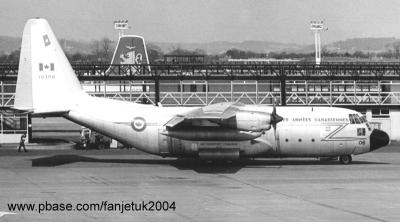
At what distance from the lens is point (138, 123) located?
38062 mm

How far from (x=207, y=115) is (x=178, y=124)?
2.64 meters

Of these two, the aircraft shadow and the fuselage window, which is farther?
the fuselage window

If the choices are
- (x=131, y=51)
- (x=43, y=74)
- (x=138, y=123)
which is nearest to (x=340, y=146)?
(x=138, y=123)

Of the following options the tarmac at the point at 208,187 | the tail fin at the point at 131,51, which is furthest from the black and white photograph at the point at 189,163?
the tail fin at the point at 131,51

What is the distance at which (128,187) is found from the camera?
29.1 m

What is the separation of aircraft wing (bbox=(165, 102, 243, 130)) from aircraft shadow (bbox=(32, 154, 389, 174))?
9.36 ft

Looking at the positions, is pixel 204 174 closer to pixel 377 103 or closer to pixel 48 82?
pixel 48 82

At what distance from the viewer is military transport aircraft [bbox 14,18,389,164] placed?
37.2 metres

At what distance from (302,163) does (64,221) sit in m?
22.5

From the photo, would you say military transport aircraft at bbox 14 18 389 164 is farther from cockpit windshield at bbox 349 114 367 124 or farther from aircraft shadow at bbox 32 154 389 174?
aircraft shadow at bbox 32 154 389 174

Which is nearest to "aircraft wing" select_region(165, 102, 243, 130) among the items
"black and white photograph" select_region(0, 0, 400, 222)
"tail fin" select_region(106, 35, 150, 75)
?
"black and white photograph" select_region(0, 0, 400, 222)

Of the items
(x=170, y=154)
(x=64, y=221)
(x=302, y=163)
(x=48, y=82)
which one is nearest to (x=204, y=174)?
(x=170, y=154)

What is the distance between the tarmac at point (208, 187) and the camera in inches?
875

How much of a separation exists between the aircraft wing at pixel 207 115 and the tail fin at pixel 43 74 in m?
6.82
